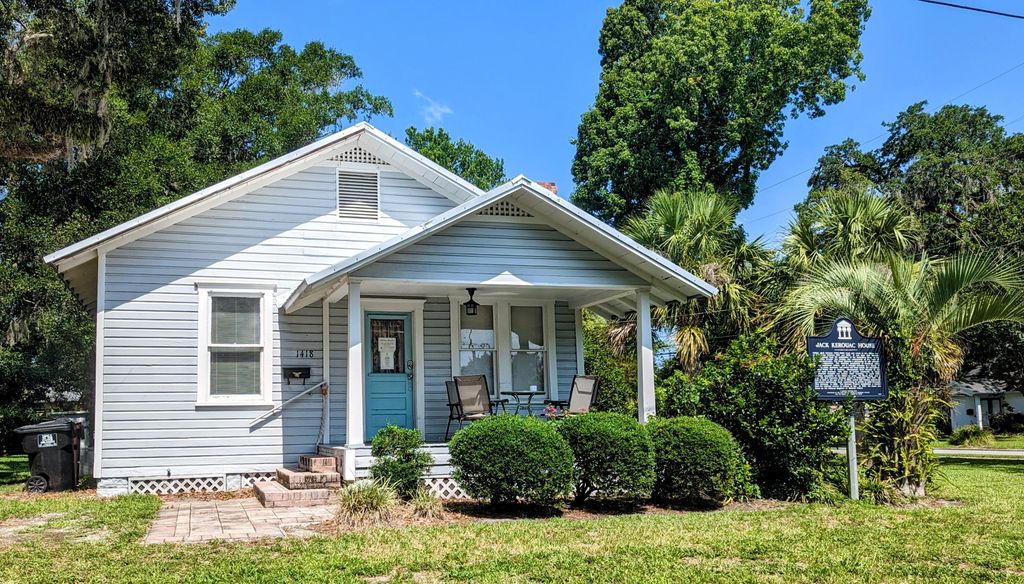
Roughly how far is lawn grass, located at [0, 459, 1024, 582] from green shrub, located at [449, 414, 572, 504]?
495mm

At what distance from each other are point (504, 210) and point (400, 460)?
3639 millimetres

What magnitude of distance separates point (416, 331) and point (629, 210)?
60.6ft

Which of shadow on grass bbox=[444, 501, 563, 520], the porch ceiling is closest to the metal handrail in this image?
the porch ceiling

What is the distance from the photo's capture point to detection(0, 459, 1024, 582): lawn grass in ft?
20.1

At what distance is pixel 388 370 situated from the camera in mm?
13219

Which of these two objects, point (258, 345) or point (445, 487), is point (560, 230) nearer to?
point (445, 487)

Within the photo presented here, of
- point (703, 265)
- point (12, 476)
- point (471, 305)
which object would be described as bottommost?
point (12, 476)

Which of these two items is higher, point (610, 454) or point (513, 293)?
point (513, 293)

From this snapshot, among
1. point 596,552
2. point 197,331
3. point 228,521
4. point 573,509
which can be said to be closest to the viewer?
point 596,552

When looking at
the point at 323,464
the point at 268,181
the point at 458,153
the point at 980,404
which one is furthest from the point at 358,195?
the point at 980,404

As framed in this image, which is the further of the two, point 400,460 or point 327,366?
point 327,366

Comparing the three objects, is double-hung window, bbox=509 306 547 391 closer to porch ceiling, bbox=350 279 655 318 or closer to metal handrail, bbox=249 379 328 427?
porch ceiling, bbox=350 279 655 318

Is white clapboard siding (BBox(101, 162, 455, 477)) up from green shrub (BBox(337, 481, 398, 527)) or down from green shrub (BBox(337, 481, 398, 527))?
up

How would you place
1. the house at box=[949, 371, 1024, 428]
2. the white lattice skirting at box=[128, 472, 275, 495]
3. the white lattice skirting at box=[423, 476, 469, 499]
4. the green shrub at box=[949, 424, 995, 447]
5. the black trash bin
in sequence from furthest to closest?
the house at box=[949, 371, 1024, 428] → the green shrub at box=[949, 424, 995, 447] → the black trash bin → the white lattice skirting at box=[128, 472, 275, 495] → the white lattice skirting at box=[423, 476, 469, 499]
